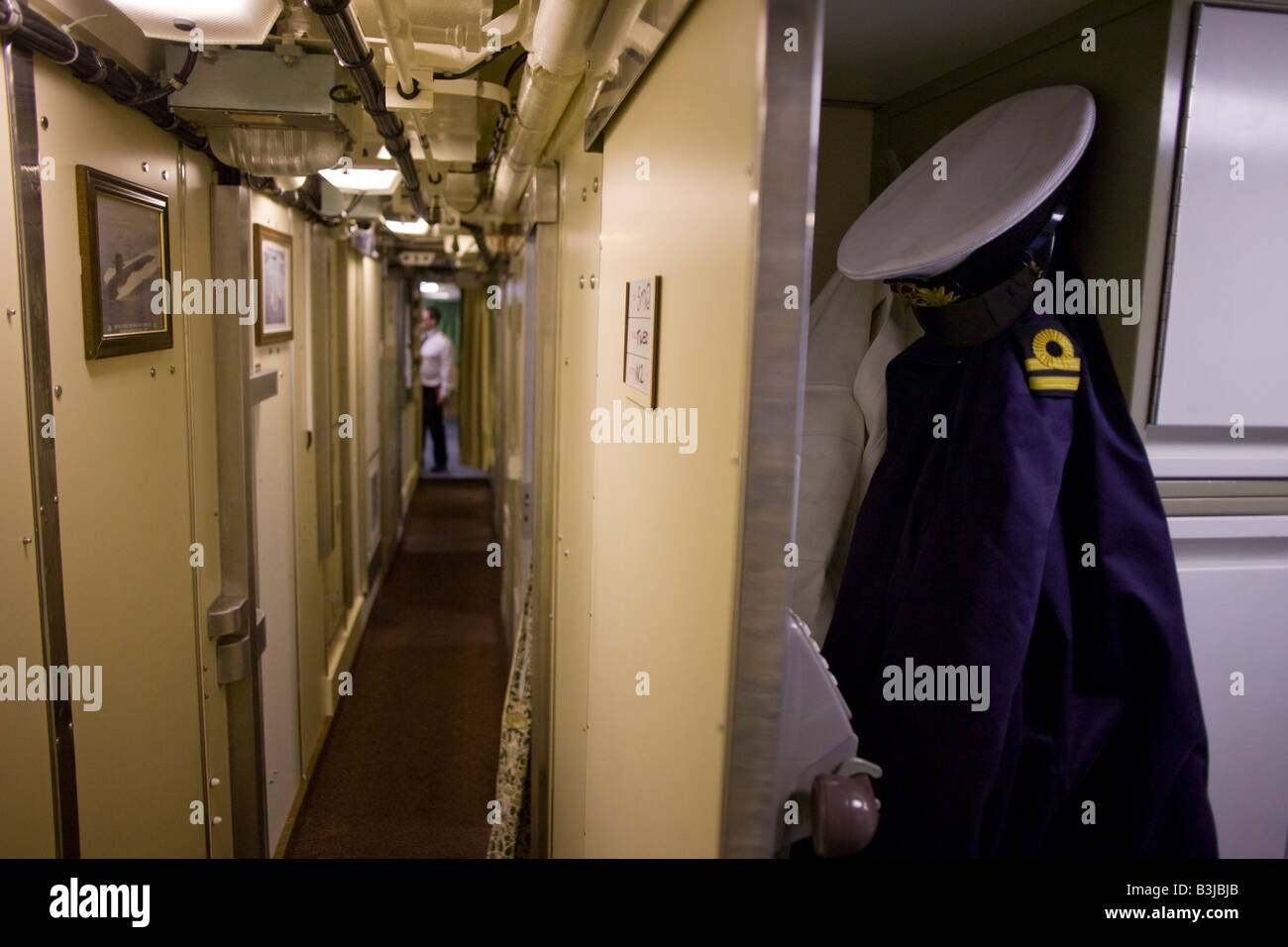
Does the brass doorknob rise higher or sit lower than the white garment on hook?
lower

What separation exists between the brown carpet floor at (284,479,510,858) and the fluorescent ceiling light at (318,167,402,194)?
232cm

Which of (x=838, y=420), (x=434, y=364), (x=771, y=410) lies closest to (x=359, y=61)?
(x=838, y=420)

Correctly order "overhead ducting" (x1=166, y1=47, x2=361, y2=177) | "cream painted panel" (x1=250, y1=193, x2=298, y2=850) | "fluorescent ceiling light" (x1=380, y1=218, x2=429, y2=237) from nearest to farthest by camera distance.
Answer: "overhead ducting" (x1=166, y1=47, x2=361, y2=177) < "cream painted panel" (x1=250, y1=193, x2=298, y2=850) < "fluorescent ceiling light" (x1=380, y1=218, x2=429, y2=237)

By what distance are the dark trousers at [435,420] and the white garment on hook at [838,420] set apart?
26.9 ft

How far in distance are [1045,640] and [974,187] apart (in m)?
0.65

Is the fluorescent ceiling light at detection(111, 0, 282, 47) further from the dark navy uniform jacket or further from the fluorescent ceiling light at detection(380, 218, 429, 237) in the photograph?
the fluorescent ceiling light at detection(380, 218, 429, 237)

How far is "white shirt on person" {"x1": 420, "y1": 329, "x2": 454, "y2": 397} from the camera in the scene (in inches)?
360

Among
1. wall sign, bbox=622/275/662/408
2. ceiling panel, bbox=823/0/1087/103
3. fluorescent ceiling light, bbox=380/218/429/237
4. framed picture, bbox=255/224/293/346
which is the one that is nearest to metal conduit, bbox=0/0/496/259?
framed picture, bbox=255/224/293/346

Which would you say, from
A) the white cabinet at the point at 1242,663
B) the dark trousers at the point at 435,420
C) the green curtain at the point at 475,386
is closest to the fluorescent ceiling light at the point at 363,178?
the white cabinet at the point at 1242,663

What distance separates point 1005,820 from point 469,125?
229 cm

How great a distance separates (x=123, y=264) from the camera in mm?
1635

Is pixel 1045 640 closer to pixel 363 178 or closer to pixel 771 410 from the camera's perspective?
pixel 771 410

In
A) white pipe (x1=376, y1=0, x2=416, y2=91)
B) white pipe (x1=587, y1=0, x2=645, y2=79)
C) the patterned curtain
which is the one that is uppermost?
white pipe (x1=376, y1=0, x2=416, y2=91)

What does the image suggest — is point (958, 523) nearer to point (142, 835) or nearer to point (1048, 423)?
point (1048, 423)
